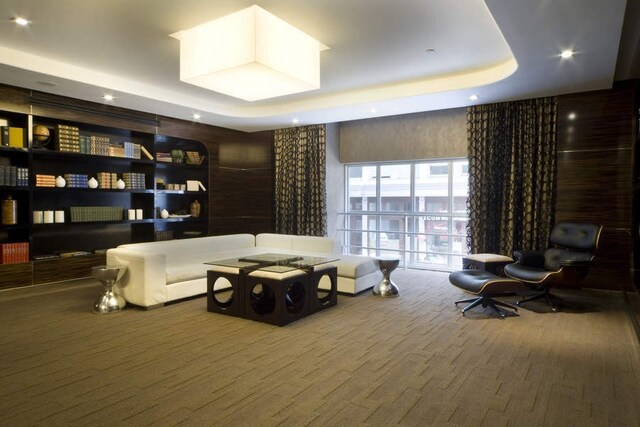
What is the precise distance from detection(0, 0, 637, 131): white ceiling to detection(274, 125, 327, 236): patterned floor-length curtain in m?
1.26

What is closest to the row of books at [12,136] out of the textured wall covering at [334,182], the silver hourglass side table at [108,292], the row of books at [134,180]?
the row of books at [134,180]

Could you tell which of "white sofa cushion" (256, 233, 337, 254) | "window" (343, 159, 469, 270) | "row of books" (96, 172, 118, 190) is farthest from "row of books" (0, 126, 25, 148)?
"window" (343, 159, 469, 270)

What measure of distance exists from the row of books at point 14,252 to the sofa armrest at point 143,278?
1.81 m

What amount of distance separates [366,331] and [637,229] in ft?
12.7

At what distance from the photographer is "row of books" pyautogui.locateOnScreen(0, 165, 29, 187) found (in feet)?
16.8

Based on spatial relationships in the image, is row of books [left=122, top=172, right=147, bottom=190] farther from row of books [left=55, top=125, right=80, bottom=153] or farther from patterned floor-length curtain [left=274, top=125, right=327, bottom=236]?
patterned floor-length curtain [left=274, top=125, right=327, bottom=236]

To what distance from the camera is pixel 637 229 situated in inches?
197

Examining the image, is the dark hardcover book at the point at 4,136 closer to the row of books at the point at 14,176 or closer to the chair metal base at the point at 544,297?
the row of books at the point at 14,176

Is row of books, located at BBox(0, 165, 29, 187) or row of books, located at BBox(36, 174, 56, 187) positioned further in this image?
row of books, located at BBox(36, 174, 56, 187)

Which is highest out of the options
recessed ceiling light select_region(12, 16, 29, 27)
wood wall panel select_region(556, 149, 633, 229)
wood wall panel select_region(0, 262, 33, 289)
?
recessed ceiling light select_region(12, 16, 29, 27)

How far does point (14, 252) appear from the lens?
208 inches

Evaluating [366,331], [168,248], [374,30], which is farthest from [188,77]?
[366,331]

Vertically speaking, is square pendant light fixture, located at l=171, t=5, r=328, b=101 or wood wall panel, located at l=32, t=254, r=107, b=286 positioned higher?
square pendant light fixture, located at l=171, t=5, r=328, b=101

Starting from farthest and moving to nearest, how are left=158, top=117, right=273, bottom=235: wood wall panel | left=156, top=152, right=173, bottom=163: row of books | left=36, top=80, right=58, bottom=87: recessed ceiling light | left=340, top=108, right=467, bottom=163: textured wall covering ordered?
left=158, top=117, right=273, bottom=235: wood wall panel → left=156, top=152, right=173, bottom=163: row of books → left=340, top=108, right=467, bottom=163: textured wall covering → left=36, top=80, right=58, bottom=87: recessed ceiling light
